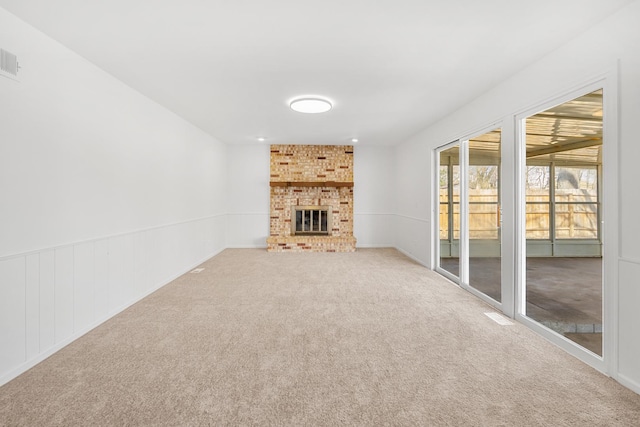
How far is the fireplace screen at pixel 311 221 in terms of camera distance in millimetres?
6797

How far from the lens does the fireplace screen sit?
6797 millimetres

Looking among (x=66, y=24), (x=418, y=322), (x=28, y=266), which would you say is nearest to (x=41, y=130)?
(x=66, y=24)

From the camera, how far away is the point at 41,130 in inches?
82.4

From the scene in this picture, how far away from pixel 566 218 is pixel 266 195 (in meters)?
5.43

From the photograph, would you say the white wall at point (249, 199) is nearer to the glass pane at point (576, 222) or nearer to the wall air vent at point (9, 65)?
the wall air vent at point (9, 65)

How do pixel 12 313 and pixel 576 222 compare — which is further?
pixel 576 222

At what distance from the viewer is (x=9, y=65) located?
189cm

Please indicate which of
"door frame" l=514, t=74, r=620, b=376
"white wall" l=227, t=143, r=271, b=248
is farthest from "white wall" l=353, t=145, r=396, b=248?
"door frame" l=514, t=74, r=620, b=376

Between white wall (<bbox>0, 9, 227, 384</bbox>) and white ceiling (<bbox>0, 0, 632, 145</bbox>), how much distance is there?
26cm

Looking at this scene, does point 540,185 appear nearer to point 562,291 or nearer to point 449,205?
point 562,291

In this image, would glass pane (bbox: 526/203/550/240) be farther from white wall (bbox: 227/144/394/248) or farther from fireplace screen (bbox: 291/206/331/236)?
fireplace screen (bbox: 291/206/331/236)

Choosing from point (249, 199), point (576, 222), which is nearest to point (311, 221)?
point (249, 199)

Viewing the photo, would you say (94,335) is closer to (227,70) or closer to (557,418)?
(227,70)

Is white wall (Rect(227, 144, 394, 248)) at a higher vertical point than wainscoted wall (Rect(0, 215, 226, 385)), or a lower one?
higher
